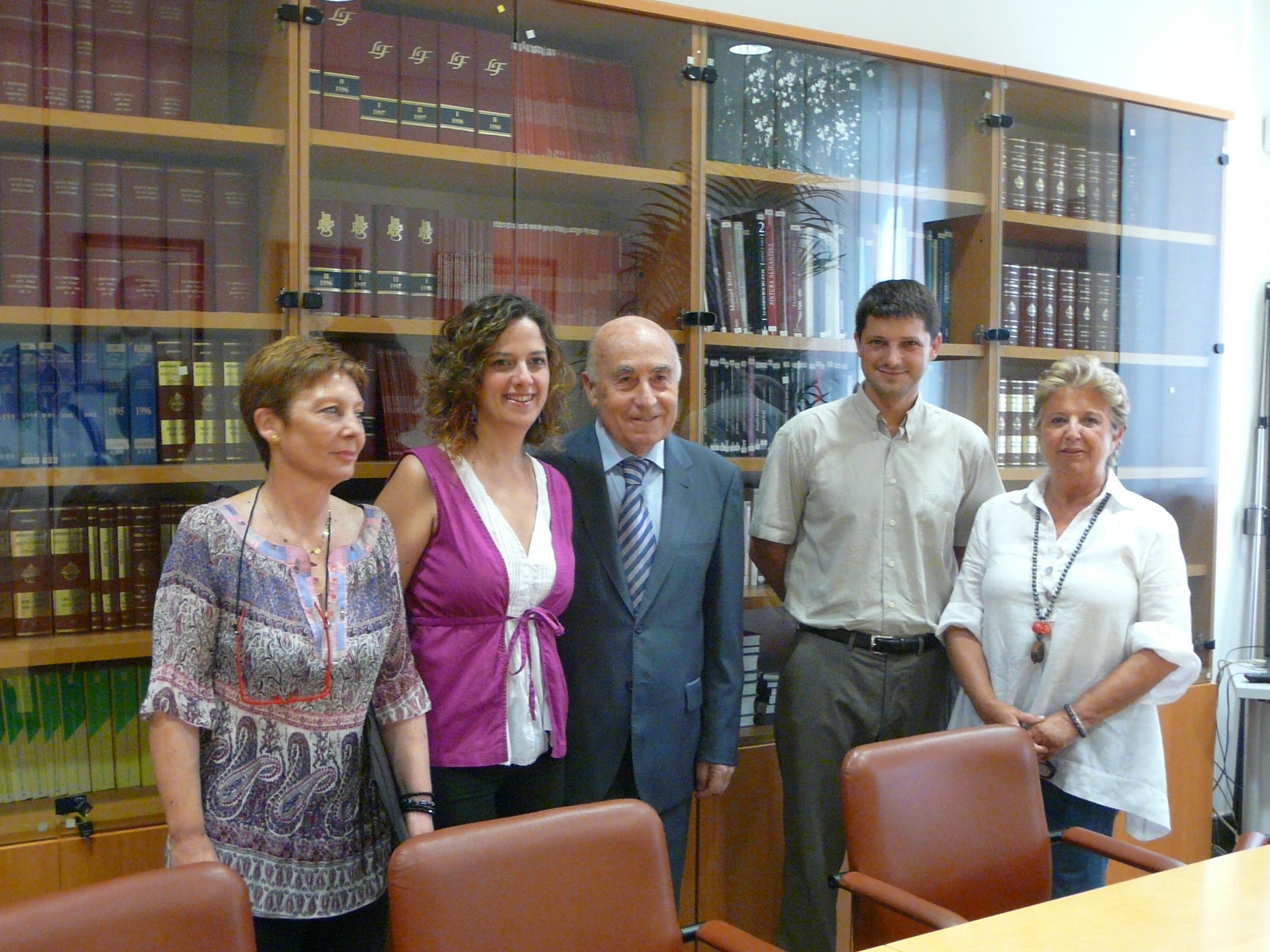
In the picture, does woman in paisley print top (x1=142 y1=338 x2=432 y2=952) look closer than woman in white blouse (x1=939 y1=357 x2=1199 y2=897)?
Yes

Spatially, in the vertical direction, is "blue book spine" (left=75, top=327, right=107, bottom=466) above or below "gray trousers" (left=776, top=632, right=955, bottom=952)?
above

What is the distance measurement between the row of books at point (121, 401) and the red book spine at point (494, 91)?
0.76 metres

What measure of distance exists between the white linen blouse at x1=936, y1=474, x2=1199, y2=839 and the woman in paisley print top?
137 centimetres

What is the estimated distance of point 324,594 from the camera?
6.03 feet

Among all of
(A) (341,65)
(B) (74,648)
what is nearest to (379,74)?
(A) (341,65)

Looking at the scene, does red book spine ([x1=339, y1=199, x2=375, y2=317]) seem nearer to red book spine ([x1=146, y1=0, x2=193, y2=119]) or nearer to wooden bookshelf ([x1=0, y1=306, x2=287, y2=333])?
wooden bookshelf ([x1=0, y1=306, x2=287, y2=333])

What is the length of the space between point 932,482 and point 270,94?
5.67 ft

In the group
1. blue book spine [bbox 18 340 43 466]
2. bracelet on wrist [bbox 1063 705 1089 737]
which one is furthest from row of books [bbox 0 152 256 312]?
bracelet on wrist [bbox 1063 705 1089 737]

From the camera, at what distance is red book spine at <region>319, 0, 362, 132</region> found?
2498 mm

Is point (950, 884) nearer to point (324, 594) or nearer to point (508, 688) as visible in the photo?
point (508, 688)

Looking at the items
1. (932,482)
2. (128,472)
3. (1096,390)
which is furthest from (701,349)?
(128,472)

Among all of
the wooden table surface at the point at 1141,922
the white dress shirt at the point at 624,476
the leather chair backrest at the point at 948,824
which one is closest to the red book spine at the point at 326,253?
the white dress shirt at the point at 624,476

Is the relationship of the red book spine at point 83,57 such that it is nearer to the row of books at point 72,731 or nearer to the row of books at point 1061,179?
the row of books at point 72,731

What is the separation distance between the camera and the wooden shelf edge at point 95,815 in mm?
2275
